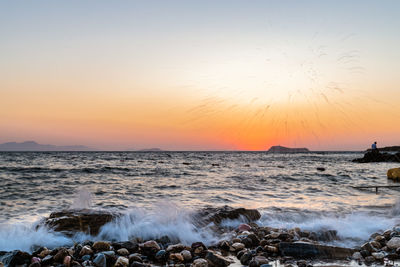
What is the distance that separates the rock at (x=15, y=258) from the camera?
5195 millimetres

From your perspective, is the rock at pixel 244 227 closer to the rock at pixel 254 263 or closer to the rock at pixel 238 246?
the rock at pixel 238 246

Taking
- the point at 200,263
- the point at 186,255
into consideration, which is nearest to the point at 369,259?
the point at 200,263

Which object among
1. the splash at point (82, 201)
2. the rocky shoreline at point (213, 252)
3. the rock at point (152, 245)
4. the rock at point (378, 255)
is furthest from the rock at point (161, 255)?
the splash at point (82, 201)

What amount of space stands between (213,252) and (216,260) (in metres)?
0.32

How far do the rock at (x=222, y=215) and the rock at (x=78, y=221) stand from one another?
7.51 feet

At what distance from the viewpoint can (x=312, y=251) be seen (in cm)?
567

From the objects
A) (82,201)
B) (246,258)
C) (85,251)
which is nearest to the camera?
(246,258)

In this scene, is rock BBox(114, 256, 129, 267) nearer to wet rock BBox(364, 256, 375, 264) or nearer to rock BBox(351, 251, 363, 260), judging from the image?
rock BBox(351, 251, 363, 260)

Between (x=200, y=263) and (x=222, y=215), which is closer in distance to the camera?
(x=200, y=263)

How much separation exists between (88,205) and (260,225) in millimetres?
5576

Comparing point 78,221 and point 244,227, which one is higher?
point 78,221

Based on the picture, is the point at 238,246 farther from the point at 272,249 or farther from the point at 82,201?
the point at 82,201

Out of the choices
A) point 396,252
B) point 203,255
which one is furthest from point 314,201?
point 203,255

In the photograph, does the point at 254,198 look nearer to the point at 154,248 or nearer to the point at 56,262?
the point at 154,248
